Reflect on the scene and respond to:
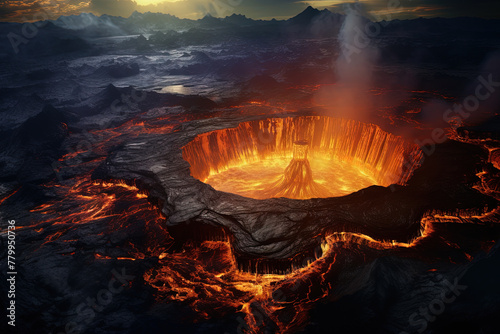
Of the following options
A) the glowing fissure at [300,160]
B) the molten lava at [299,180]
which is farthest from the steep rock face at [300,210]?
the molten lava at [299,180]

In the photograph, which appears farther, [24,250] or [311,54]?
[311,54]

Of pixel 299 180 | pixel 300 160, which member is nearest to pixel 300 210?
pixel 299 180

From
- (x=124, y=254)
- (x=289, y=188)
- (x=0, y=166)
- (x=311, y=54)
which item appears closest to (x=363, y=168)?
(x=289, y=188)

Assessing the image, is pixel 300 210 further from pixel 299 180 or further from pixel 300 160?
pixel 300 160

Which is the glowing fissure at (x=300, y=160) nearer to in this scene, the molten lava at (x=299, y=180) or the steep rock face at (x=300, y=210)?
the molten lava at (x=299, y=180)

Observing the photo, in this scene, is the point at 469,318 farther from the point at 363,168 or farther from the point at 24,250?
the point at 24,250

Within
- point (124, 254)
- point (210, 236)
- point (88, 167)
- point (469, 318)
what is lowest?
point (469, 318)
